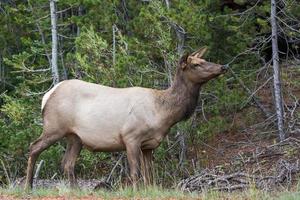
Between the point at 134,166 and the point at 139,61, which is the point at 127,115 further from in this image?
the point at 139,61

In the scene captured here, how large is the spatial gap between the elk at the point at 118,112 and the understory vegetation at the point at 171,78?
2.25 m

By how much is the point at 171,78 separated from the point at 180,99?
10.6 feet

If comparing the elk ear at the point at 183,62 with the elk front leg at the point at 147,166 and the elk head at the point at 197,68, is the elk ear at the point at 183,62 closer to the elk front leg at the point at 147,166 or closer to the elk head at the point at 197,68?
the elk head at the point at 197,68

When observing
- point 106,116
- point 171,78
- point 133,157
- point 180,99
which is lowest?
point 133,157

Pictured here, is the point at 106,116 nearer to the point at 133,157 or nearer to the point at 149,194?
the point at 133,157

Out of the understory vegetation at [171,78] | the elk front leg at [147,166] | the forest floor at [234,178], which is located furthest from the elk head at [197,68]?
the understory vegetation at [171,78]

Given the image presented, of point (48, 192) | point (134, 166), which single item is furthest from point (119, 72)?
point (48, 192)

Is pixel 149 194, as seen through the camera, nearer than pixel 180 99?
Yes

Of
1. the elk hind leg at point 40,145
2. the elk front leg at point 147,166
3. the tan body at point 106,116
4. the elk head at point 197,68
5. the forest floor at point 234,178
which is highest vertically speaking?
the elk head at point 197,68

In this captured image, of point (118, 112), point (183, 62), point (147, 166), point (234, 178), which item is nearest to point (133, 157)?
point (147, 166)

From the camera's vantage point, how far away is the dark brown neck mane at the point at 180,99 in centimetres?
1193

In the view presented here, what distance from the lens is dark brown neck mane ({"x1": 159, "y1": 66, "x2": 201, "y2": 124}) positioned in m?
11.9

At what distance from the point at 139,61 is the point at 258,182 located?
3988 mm

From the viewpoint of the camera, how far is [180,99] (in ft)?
39.4
